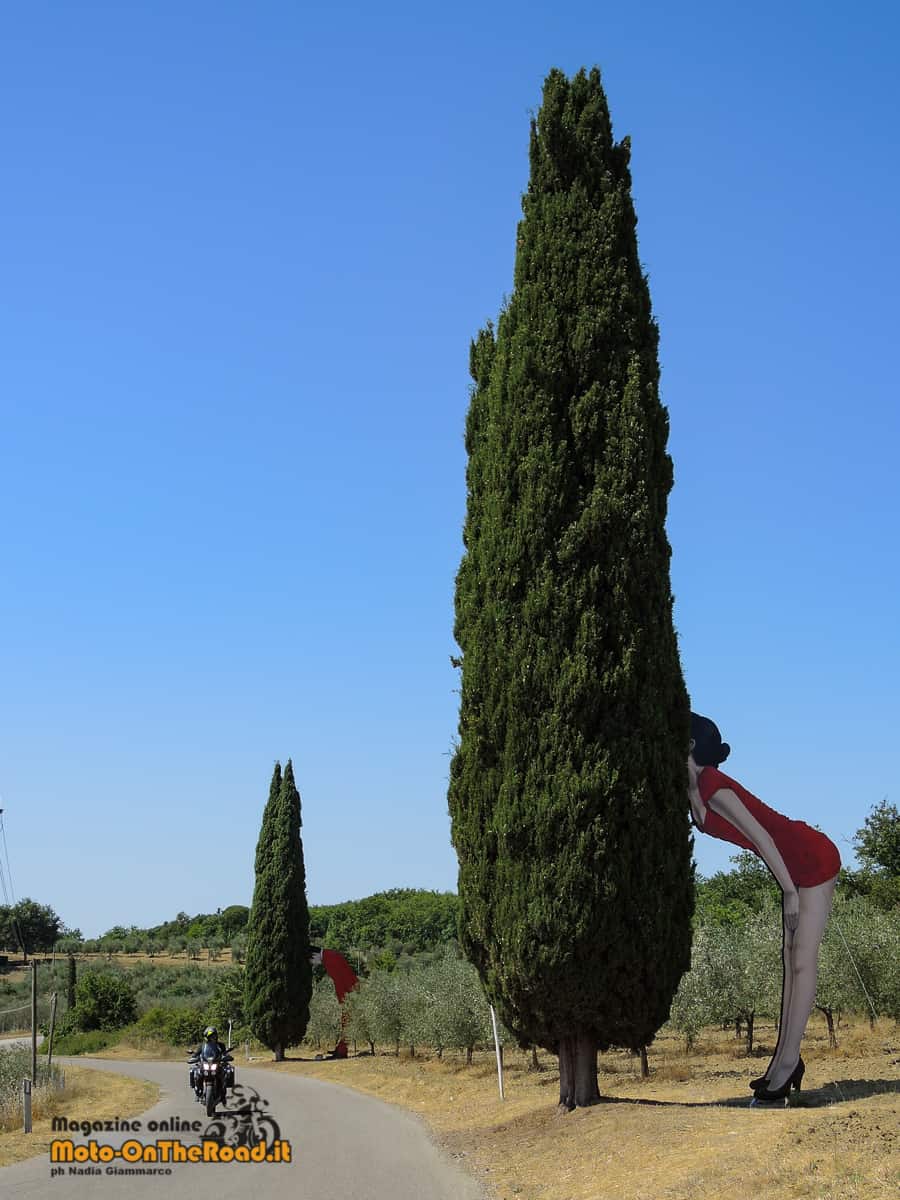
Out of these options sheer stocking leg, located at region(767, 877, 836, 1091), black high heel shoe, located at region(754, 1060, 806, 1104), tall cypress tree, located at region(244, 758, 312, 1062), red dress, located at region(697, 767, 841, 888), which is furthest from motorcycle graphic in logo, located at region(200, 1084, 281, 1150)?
tall cypress tree, located at region(244, 758, 312, 1062)

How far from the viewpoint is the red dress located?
1406cm

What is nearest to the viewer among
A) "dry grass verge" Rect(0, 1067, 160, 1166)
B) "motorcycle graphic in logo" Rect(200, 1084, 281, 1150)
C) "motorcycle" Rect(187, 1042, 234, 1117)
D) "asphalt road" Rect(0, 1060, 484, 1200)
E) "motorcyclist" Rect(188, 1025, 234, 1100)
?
"asphalt road" Rect(0, 1060, 484, 1200)

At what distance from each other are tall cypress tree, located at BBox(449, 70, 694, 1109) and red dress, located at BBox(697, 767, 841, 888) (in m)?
0.73

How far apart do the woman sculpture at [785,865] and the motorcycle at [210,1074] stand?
25.3 ft

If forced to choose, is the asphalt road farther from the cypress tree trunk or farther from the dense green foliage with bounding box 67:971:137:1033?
the dense green foliage with bounding box 67:971:137:1033

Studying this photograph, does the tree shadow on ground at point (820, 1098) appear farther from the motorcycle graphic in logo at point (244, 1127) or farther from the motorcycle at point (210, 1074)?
the motorcycle at point (210, 1074)

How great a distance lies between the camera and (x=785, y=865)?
14172mm

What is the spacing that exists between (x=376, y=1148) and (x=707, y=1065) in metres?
9.98

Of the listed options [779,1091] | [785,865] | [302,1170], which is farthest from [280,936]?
[785,865]

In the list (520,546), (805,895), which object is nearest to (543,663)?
(520,546)

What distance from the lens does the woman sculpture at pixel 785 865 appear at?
13820 millimetres

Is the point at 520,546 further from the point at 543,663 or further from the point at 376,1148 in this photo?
the point at 376,1148

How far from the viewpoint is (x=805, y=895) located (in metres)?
14.0

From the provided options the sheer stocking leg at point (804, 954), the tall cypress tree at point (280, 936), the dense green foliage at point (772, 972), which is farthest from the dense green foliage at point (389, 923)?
the sheer stocking leg at point (804, 954)
